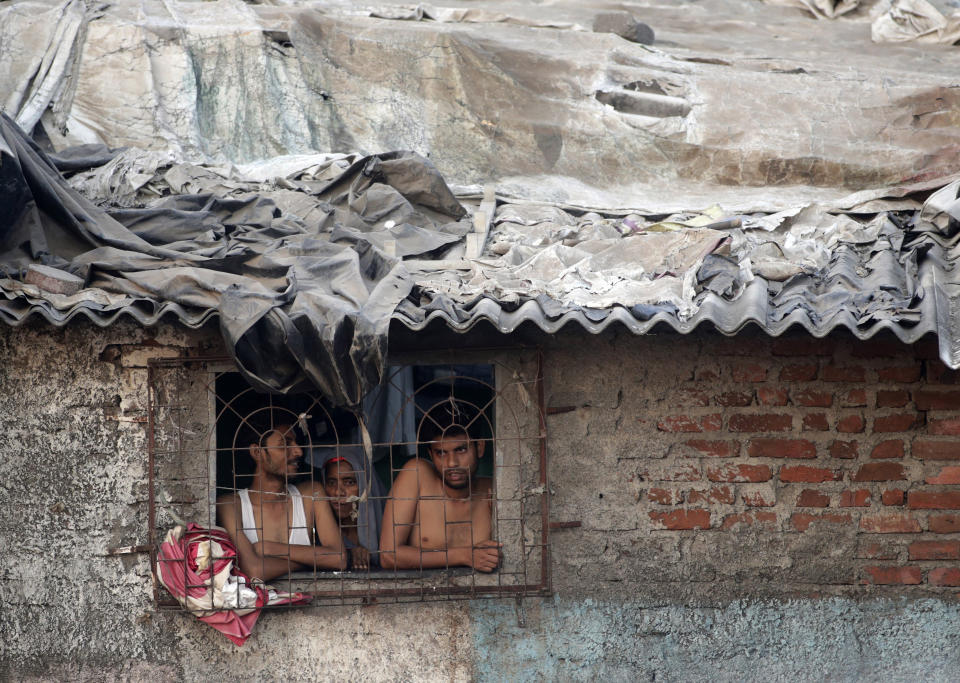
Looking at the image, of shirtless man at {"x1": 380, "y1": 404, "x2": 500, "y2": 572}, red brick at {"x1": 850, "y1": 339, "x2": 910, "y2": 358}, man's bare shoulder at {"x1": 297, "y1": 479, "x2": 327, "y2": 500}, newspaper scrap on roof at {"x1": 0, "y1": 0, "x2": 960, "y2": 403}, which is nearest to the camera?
newspaper scrap on roof at {"x1": 0, "y1": 0, "x2": 960, "y2": 403}

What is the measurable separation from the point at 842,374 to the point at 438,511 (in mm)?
2052

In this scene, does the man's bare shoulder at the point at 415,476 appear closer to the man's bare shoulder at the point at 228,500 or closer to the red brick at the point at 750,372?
the man's bare shoulder at the point at 228,500

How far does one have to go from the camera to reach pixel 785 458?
5516 mm

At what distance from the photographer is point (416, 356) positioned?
553 centimetres

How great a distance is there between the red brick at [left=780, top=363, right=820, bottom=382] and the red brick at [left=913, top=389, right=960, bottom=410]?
486 mm

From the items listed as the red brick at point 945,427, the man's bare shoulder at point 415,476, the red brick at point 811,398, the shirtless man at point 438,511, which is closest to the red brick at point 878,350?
the red brick at point 811,398

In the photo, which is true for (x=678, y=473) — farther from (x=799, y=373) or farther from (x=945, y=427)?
(x=945, y=427)

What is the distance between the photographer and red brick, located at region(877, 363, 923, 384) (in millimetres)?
5465

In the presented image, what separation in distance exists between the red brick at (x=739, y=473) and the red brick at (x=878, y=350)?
698 millimetres

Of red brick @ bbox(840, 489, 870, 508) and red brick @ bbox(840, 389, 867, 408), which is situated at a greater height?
red brick @ bbox(840, 389, 867, 408)

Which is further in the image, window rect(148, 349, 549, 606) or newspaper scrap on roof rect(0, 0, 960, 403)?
window rect(148, 349, 549, 606)

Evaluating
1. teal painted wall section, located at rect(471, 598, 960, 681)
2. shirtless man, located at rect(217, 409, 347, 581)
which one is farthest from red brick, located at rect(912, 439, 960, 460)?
shirtless man, located at rect(217, 409, 347, 581)

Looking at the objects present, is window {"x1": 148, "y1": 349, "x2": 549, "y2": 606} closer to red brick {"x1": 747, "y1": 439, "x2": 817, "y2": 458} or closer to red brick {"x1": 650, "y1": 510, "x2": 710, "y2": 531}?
red brick {"x1": 650, "y1": 510, "x2": 710, "y2": 531}

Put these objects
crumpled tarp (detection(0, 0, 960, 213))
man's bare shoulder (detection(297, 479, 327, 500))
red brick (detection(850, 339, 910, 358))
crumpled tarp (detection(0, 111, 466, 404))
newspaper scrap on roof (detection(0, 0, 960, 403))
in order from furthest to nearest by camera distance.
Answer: crumpled tarp (detection(0, 0, 960, 213)) < man's bare shoulder (detection(297, 479, 327, 500)) < red brick (detection(850, 339, 910, 358)) < newspaper scrap on roof (detection(0, 0, 960, 403)) < crumpled tarp (detection(0, 111, 466, 404))
